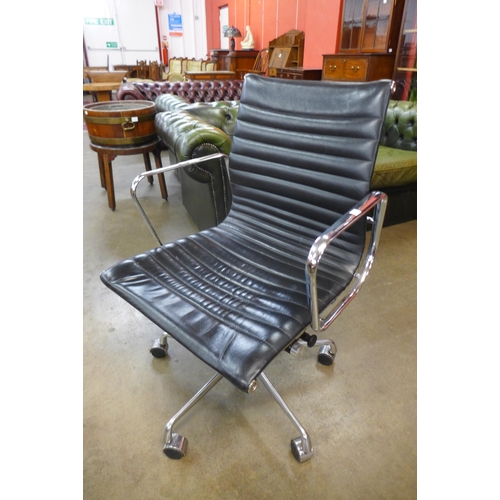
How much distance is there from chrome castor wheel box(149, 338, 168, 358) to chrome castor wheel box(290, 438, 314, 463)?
0.60m

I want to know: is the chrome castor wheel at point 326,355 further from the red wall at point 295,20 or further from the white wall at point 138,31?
the white wall at point 138,31

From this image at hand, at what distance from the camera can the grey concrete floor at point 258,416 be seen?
94 centimetres

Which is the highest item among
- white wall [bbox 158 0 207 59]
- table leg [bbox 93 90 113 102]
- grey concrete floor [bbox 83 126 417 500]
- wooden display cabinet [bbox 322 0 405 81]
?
white wall [bbox 158 0 207 59]

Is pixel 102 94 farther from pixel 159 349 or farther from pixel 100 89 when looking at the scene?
pixel 159 349

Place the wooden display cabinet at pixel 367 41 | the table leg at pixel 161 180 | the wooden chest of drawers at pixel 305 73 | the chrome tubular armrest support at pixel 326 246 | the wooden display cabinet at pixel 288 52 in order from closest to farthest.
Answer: the chrome tubular armrest support at pixel 326 246
the table leg at pixel 161 180
the wooden display cabinet at pixel 367 41
the wooden chest of drawers at pixel 305 73
the wooden display cabinet at pixel 288 52

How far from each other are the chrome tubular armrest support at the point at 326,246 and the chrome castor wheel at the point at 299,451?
0.40 metres

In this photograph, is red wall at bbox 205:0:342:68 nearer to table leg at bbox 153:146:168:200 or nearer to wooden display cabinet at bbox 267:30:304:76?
wooden display cabinet at bbox 267:30:304:76

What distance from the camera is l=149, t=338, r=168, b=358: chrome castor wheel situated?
133 centimetres

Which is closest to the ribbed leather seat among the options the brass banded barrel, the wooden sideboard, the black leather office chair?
the black leather office chair

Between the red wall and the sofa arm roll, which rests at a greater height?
the red wall

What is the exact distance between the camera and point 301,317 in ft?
2.67

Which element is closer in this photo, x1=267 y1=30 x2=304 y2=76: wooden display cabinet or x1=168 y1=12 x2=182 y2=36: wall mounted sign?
x1=267 y1=30 x2=304 y2=76: wooden display cabinet

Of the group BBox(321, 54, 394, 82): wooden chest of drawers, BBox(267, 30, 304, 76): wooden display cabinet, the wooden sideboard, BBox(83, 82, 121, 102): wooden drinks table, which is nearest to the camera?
BBox(321, 54, 394, 82): wooden chest of drawers

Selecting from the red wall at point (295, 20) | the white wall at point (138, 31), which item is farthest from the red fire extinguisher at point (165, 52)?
the red wall at point (295, 20)
